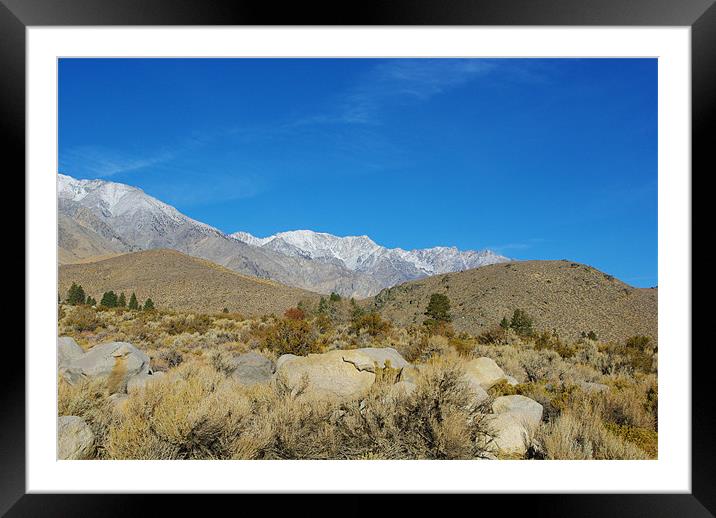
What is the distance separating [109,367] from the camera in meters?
6.46

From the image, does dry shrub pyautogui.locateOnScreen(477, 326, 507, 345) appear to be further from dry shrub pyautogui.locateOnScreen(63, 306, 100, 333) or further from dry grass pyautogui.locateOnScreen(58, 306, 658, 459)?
dry shrub pyautogui.locateOnScreen(63, 306, 100, 333)

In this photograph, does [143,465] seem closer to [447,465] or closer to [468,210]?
[447,465]

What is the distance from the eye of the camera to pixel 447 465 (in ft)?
8.49

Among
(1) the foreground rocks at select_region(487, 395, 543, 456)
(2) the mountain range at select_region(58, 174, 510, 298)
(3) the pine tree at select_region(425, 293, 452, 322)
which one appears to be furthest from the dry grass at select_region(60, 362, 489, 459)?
(2) the mountain range at select_region(58, 174, 510, 298)

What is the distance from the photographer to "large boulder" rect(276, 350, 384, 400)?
5.15 metres

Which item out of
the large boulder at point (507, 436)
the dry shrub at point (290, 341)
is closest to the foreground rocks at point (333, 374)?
the large boulder at point (507, 436)

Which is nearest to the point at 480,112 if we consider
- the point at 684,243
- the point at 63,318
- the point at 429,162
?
the point at 429,162

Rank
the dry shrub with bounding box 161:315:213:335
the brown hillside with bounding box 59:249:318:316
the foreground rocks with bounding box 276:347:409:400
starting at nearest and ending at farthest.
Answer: the foreground rocks with bounding box 276:347:409:400 → the dry shrub with bounding box 161:315:213:335 → the brown hillside with bounding box 59:249:318:316

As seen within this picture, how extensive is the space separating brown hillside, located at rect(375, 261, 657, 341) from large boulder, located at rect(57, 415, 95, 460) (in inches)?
993

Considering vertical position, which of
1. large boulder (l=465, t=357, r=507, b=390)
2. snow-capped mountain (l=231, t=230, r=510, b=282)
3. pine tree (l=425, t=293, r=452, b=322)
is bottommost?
pine tree (l=425, t=293, r=452, b=322)

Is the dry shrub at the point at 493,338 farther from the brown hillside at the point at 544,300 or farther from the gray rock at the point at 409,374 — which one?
the brown hillside at the point at 544,300

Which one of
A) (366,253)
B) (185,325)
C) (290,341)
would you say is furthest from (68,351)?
(366,253)

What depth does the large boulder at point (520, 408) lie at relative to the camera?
4203mm

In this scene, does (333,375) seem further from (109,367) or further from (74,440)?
(109,367)
